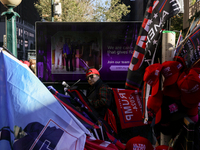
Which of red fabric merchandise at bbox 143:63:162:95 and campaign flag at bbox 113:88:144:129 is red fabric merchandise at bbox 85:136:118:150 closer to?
red fabric merchandise at bbox 143:63:162:95

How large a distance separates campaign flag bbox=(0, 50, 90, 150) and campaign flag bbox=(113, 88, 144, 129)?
2.32 meters

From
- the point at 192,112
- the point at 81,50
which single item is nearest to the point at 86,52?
the point at 81,50

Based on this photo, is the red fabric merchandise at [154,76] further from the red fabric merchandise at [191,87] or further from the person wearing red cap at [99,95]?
the person wearing red cap at [99,95]

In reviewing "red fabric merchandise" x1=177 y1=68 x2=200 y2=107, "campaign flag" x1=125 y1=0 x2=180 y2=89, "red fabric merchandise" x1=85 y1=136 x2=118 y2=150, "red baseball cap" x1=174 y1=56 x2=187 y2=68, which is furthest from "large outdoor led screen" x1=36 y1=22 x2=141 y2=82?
"red fabric merchandise" x1=177 y1=68 x2=200 y2=107

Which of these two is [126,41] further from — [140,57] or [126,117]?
[140,57]

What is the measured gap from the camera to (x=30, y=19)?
136ft

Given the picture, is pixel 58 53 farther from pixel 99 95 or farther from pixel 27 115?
pixel 27 115

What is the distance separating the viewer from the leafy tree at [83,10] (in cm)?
1923

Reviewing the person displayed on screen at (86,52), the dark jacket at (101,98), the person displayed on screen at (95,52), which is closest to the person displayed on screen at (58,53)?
the person displayed on screen at (86,52)

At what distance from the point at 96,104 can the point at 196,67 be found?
2.09 metres

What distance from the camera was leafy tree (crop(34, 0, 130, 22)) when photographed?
19234 mm

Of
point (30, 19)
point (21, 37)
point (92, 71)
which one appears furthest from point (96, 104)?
point (30, 19)

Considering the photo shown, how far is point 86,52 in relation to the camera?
240 inches

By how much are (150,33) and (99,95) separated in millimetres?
1660
